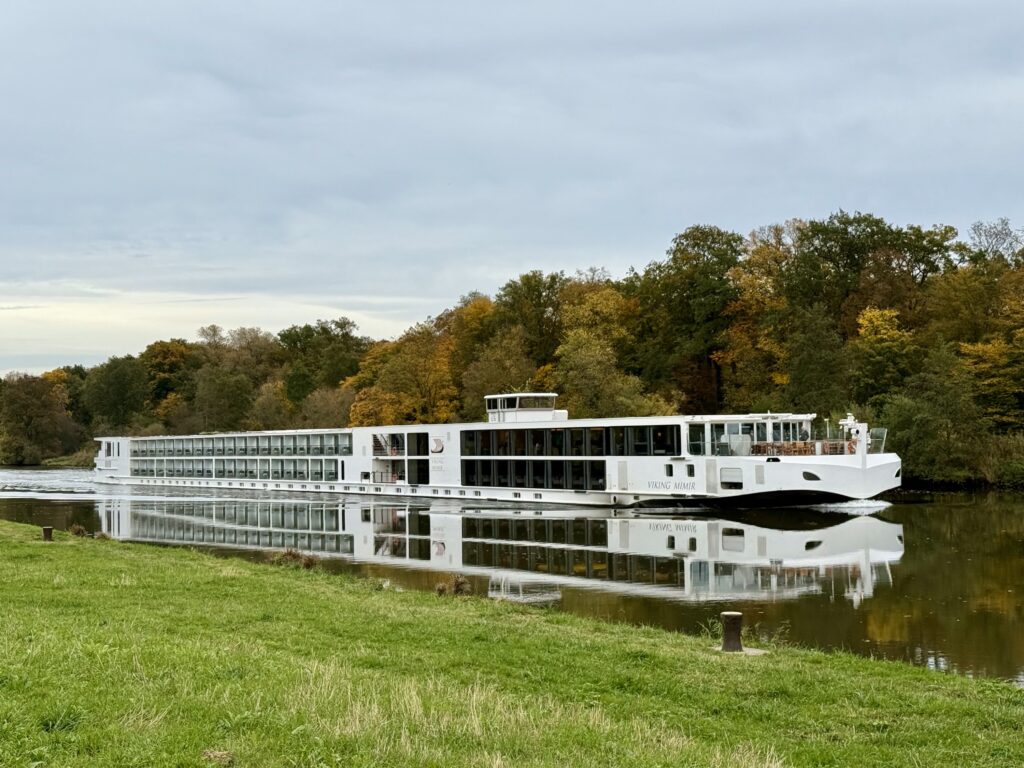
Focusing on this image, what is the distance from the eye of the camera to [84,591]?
17.5 meters

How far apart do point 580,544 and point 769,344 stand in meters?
38.0

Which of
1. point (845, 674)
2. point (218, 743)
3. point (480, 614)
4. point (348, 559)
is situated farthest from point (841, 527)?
point (218, 743)

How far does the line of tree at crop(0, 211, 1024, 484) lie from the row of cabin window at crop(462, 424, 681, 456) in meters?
10.1

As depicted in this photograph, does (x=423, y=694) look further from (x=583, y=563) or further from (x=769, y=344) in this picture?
(x=769, y=344)

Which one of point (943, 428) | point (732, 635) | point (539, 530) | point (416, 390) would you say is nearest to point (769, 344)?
point (943, 428)

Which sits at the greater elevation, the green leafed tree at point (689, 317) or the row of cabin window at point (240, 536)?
the green leafed tree at point (689, 317)

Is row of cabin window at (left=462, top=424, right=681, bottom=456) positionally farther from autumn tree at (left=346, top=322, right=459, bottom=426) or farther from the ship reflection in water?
autumn tree at (left=346, top=322, right=459, bottom=426)

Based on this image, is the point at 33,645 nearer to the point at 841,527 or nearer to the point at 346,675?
the point at 346,675

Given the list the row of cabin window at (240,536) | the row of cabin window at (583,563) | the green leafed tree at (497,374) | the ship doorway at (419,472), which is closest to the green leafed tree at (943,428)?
the green leafed tree at (497,374)

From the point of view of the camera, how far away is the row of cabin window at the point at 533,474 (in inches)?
1982

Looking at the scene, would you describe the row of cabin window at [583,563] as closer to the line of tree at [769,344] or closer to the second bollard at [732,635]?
the second bollard at [732,635]

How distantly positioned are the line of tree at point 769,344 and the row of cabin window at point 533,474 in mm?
10421

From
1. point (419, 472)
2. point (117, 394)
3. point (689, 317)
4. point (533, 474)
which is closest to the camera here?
point (533, 474)

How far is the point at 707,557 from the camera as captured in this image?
102 feet
